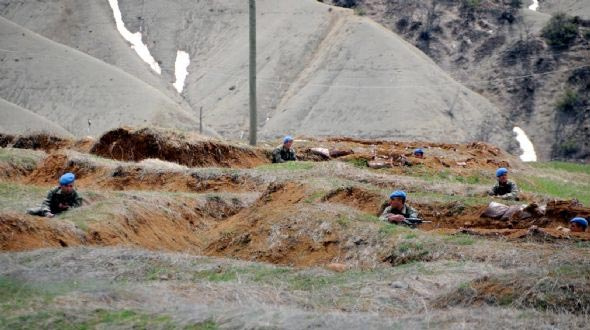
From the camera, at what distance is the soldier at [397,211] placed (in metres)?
14.6

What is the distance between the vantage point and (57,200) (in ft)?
49.5

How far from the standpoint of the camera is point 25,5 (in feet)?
245

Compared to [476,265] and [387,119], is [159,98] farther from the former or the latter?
[476,265]

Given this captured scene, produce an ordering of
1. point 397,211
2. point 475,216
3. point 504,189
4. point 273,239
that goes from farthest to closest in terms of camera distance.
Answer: point 504,189, point 475,216, point 397,211, point 273,239

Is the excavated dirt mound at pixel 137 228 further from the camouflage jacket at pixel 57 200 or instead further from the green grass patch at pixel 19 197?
the green grass patch at pixel 19 197

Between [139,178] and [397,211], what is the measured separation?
7924 mm

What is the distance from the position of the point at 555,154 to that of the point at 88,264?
56.3m

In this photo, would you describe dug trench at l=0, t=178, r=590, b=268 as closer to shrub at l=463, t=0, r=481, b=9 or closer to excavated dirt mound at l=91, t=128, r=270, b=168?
excavated dirt mound at l=91, t=128, r=270, b=168

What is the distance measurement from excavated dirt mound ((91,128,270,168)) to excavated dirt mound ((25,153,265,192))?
8.97 feet

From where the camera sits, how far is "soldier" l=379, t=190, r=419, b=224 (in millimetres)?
14594

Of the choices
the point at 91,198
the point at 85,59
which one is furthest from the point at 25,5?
the point at 91,198

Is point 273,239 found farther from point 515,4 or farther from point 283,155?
point 515,4

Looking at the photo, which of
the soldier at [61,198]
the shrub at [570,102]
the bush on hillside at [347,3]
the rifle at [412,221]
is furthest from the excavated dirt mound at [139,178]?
the bush on hillside at [347,3]

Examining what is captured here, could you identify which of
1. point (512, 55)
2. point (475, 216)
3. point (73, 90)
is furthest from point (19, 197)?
point (512, 55)
